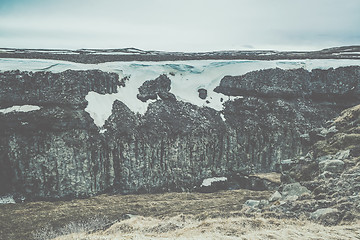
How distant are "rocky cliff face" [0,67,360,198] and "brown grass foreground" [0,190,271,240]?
164 inches

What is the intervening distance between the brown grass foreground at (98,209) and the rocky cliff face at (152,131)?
13.7 feet

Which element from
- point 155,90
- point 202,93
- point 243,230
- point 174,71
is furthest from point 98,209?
point 174,71

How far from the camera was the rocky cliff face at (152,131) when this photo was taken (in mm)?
36875

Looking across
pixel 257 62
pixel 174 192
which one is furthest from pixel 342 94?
pixel 174 192

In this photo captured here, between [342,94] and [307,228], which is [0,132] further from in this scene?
[342,94]

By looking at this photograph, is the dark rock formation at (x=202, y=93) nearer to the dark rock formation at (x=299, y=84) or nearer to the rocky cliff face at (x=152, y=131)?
the dark rock formation at (x=299, y=84)

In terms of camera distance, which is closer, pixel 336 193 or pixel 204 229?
pixel 204 229

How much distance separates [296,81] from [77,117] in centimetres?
3474

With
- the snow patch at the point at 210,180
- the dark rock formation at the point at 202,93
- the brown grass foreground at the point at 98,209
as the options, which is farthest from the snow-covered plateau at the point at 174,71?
the brown grass foreground at the point at 98,209

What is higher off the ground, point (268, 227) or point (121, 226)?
point (268, 227)

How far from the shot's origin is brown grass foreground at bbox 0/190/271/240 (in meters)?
25.1

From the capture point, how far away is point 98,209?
29359mm

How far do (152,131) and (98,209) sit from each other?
15.0 metres

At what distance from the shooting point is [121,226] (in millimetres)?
18016
